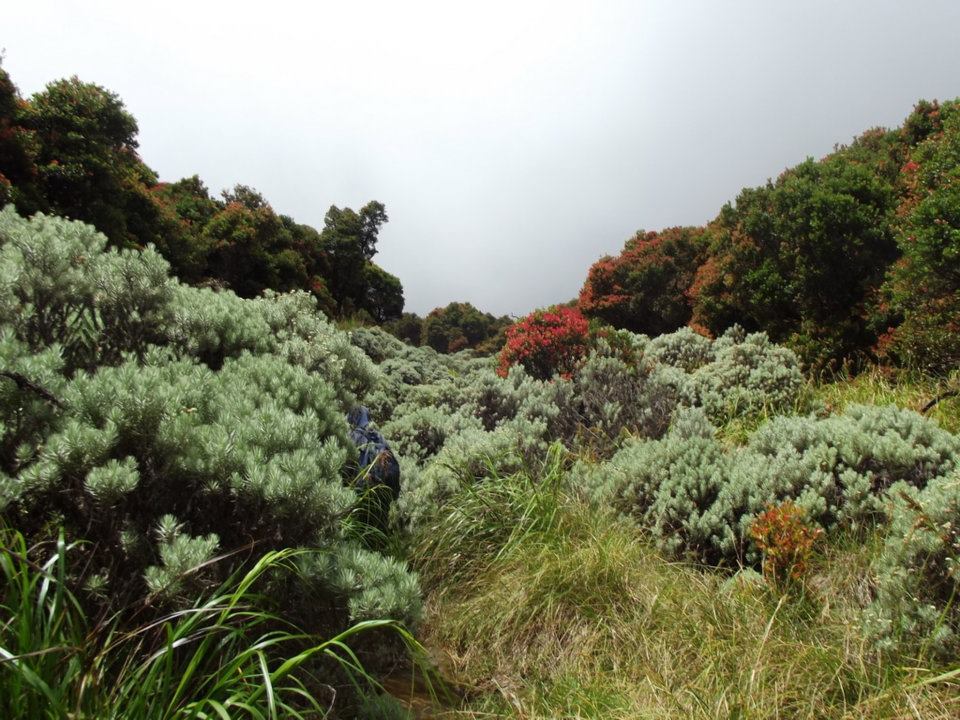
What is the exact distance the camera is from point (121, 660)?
7.17 feet

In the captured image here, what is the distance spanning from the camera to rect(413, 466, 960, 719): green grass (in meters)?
2.36

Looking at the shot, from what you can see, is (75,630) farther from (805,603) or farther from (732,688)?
(805,603)

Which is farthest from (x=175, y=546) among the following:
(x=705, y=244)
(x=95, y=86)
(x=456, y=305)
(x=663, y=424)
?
(x=456, y=305)

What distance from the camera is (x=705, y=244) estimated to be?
1620cm

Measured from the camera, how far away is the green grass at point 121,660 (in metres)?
1.72

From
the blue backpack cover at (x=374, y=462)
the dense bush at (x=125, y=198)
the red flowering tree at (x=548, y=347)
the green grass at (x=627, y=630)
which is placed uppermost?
the dense bush at (x=125, y=198)

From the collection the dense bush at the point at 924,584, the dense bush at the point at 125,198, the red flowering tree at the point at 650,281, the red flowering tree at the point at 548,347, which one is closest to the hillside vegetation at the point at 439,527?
the dense bush at the point at 924,584

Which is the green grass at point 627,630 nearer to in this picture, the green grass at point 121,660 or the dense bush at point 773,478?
the dense bush at point 773,478

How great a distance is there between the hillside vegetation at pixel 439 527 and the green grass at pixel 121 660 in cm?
2

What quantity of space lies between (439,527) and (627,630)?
148cm

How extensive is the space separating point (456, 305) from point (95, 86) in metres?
27.6

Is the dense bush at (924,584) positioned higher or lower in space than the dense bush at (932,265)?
lower

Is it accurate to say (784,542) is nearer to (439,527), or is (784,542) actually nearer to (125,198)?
(439,527)

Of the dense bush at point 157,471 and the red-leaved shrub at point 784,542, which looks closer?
the dense bush at point 157,471
